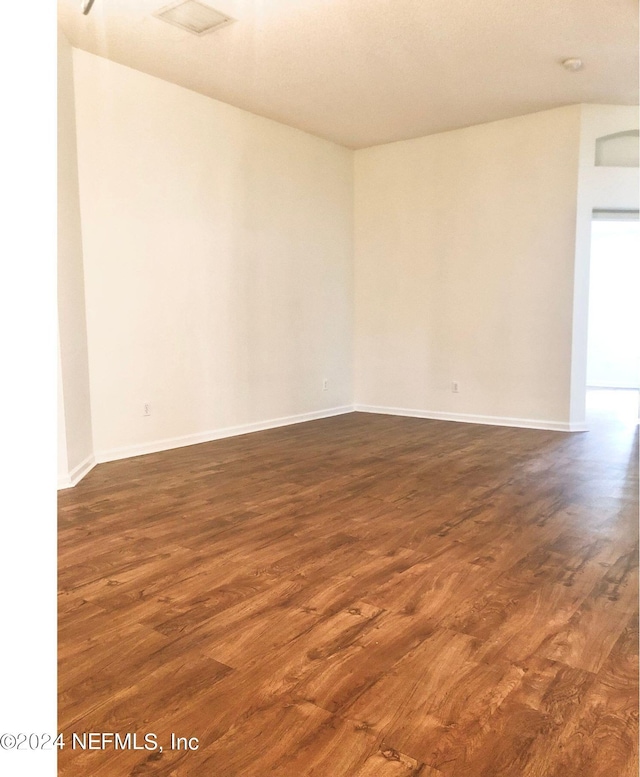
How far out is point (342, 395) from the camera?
6.89 meters

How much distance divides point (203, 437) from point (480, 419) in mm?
2813

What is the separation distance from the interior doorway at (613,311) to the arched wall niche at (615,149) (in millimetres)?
3134

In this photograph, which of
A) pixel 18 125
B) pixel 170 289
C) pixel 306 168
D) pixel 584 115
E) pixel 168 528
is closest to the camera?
pixel 18 125

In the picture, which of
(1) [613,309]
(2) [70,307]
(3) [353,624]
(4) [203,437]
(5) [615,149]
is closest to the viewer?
(3) [353,624]

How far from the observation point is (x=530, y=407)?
→ 5.87 meters

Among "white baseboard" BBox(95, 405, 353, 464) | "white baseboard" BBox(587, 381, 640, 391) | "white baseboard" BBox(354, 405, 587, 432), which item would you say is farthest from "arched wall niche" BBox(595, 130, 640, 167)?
"white baseboard" BBox(587, 381, 640, 391)

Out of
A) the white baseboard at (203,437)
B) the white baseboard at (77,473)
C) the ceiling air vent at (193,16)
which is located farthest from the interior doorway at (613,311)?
the white baseboard at (77,473)

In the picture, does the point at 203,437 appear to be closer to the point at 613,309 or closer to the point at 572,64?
the point at 572,64

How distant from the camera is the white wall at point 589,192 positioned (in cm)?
531

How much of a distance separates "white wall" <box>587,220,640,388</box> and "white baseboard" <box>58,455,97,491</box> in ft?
24.2

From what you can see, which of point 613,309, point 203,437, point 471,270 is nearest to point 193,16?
point 203,437

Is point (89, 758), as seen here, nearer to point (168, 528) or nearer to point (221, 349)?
point (168, 528)

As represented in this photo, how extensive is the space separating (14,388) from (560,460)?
451 centimetres

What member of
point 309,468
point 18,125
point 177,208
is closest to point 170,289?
point 177,208
